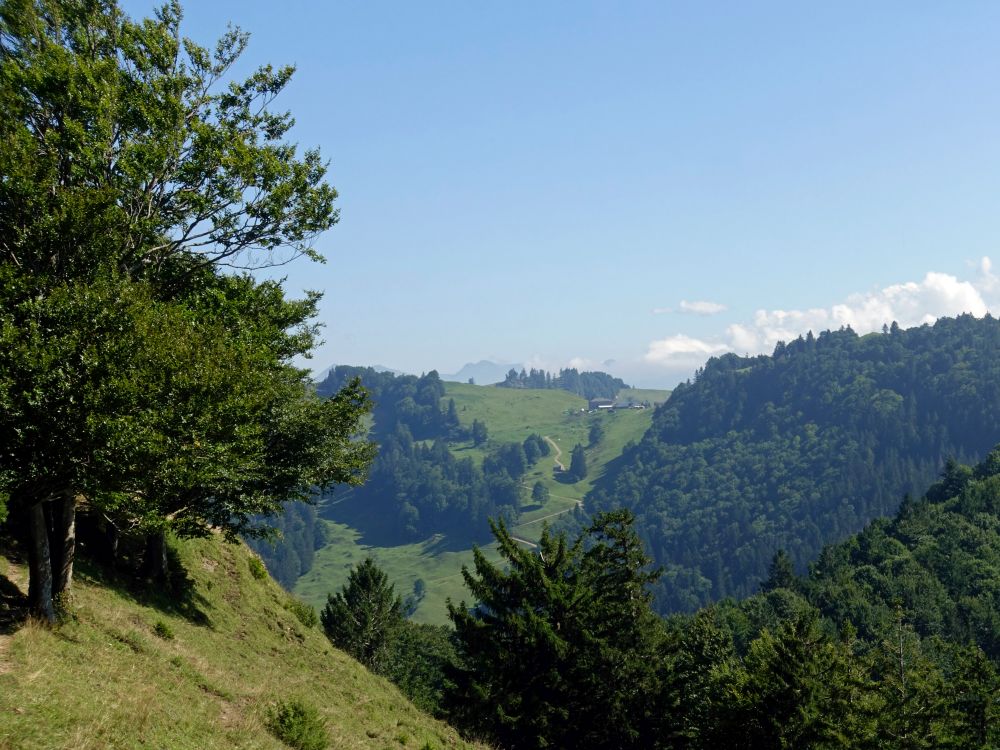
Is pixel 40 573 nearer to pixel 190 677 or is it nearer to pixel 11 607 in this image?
pixel 11 607

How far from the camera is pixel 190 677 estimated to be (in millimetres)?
20094

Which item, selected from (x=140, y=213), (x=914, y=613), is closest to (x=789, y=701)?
(x=140, y=213)

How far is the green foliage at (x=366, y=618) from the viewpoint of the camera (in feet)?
222

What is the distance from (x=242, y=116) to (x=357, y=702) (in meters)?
23.3

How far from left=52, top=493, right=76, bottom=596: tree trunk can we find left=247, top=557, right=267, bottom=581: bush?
687 inches

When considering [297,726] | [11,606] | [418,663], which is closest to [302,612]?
[297,726]

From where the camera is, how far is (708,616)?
6650cm

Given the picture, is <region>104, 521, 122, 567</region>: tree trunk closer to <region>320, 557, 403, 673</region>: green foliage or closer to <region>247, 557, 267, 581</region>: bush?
<region>247, 557, 267, 581</region>: bush

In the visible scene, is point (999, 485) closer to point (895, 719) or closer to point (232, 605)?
point (895, 719)

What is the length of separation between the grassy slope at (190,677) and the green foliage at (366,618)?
3418cm

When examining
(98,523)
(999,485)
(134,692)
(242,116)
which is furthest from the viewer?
(999,485)

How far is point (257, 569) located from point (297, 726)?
20.9 metres

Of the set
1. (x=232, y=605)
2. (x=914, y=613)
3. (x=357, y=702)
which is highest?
(x=232, y=605)

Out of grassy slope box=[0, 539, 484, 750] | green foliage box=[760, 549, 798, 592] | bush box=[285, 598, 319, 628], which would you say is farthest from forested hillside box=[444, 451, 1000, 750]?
green foliage box=[760, 549, 798, 592]
